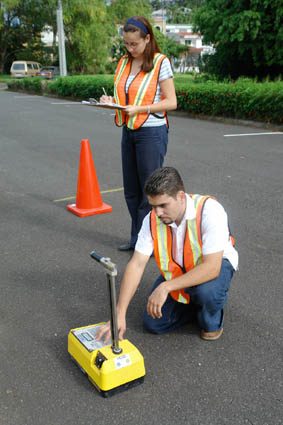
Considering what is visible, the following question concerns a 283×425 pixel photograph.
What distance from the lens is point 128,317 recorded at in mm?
3145

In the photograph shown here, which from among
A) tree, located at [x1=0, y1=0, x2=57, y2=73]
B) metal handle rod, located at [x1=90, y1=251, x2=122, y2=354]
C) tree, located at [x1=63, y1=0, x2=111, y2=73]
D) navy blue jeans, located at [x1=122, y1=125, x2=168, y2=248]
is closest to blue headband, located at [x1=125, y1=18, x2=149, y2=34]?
navy blue jeans, located at [x1=122, y1=125, x2=168, y2=248]

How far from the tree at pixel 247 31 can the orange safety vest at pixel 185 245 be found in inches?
593

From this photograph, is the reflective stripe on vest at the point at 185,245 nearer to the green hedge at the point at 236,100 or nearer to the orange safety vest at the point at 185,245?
the orange safety vest at the point at 185,245

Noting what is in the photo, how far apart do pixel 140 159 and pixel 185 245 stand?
53.8 inches

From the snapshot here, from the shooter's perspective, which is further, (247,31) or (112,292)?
(247,31)

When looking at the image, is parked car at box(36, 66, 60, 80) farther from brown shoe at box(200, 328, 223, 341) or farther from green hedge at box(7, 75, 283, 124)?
brown shoe at box(200, 328, 223, 341)

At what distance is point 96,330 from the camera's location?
2600mm

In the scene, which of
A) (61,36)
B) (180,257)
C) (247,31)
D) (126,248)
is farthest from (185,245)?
(61,36)

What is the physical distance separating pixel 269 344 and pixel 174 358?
0.61 meters

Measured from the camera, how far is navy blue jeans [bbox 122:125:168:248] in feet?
12.3

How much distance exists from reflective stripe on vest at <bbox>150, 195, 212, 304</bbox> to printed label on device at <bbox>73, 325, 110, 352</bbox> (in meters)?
0.55

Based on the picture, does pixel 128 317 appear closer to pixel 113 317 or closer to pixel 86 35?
pixel 113 317

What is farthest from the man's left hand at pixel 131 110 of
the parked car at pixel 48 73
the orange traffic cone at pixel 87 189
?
the parked car at pixel 48 73

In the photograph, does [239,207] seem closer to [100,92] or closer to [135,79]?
[135,79]
